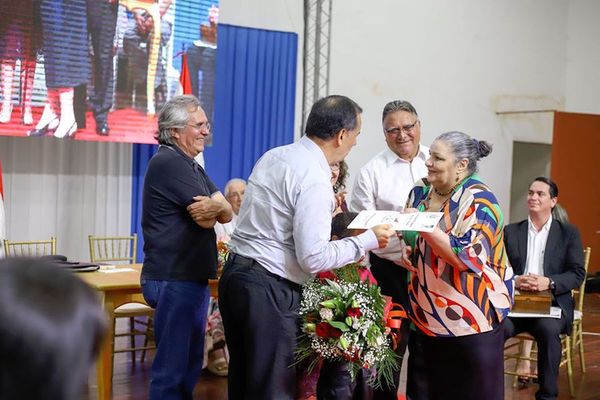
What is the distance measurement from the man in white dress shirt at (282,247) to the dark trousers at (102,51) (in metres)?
4.34

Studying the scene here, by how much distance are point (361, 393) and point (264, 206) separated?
3.51 feet

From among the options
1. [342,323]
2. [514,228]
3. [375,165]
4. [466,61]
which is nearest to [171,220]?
[342,323]

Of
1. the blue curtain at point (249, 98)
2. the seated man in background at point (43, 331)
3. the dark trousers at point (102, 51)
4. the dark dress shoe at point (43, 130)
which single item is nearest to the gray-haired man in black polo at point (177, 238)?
the seated man in background at point (43, 331)

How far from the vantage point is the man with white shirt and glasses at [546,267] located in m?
4.25

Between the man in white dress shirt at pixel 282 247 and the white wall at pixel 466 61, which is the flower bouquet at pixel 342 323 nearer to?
the man in white dress shirt at pixel 282 247

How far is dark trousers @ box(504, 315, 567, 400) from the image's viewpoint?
4.14 metres

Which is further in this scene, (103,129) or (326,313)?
(103,129)

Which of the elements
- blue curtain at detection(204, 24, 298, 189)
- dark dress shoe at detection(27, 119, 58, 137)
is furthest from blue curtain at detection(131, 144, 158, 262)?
dark dress shoe at detection(27, 119, 58, 137)

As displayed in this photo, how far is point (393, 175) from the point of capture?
382cm

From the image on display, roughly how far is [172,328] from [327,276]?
2.43 feet

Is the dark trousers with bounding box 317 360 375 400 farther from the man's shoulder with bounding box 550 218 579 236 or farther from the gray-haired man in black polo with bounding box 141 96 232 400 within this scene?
the man's shoulder with bounding box 550 218 579 236

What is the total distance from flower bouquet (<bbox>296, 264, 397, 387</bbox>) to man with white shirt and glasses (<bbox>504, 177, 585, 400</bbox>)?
5.83ft

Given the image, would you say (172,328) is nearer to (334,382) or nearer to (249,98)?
(334,382)

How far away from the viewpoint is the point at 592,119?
1009cm
